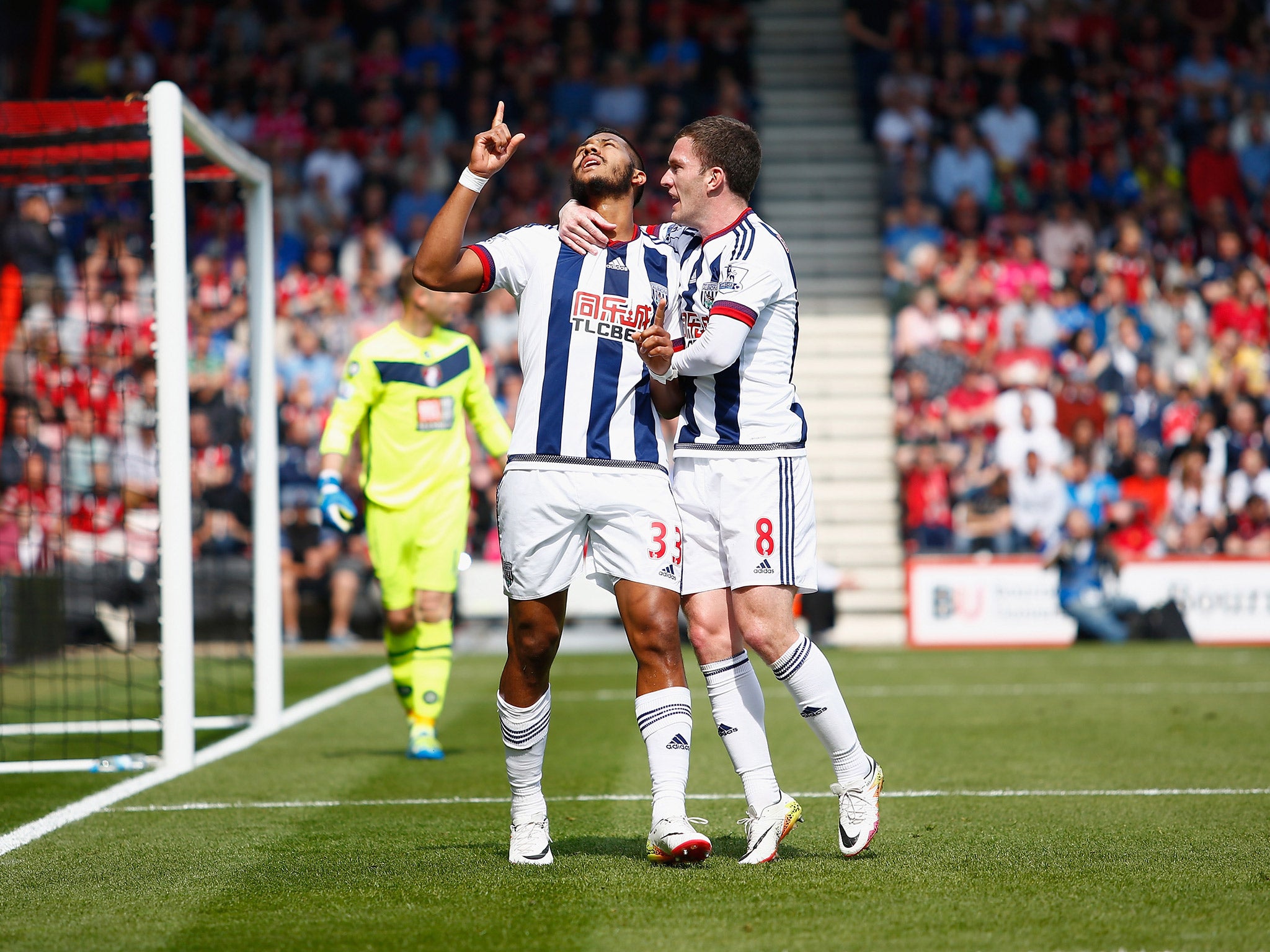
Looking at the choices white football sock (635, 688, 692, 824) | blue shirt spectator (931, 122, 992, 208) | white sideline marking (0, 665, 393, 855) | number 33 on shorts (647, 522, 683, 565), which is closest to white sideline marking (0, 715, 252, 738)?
white sideline marking (0, 665, 393, 855)

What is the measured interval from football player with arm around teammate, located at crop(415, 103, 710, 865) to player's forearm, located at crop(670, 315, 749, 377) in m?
0.22

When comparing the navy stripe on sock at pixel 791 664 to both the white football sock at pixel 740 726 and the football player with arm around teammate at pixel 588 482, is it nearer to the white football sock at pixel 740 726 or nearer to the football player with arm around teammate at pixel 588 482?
the white football sock at pixel 740 726

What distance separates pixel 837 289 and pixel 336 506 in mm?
13332

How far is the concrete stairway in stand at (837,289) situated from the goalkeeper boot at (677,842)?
11132 millimetres

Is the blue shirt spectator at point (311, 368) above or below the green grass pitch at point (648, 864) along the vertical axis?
above

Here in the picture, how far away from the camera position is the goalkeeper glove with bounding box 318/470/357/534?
7566mm

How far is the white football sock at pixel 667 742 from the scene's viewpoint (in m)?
4.76

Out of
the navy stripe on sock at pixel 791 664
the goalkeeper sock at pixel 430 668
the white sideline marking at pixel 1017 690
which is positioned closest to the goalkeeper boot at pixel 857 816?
the navy stripe on sock at pixel 791 664

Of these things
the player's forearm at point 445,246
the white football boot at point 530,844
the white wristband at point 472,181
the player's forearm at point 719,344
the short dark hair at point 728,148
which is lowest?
the white football boot at point 530,844

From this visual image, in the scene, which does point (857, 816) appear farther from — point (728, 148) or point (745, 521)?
point (728, 148)

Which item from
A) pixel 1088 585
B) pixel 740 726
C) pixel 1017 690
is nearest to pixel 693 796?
pixel 740 726

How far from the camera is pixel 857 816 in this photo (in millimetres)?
4910

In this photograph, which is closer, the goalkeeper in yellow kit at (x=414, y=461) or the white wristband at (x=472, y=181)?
the white wristband at (x=472, y=181)

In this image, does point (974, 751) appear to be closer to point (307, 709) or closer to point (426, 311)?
point (426, 311)
